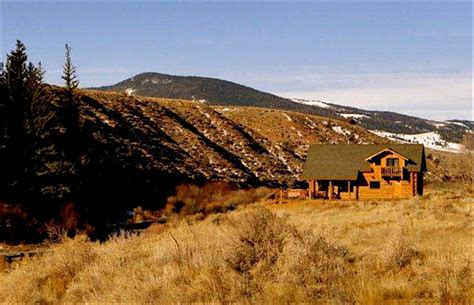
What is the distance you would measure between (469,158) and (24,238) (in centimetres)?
9578

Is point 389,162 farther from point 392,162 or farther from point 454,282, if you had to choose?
point 454,282

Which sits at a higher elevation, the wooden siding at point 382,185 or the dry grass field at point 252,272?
the dry grass field at point 252,272

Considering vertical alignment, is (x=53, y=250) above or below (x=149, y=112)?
below

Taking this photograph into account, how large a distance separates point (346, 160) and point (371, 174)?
2977 millimetres

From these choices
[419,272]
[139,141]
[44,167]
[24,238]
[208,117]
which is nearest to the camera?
[419,272]

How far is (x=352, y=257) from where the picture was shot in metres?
13.0

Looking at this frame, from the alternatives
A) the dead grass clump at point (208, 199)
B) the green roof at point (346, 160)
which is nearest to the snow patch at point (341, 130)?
the green roof at point (346, 160)

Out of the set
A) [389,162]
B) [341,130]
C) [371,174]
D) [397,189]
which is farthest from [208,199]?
[341,130]

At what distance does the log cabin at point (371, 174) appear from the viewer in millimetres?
53812

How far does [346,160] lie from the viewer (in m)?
56.5

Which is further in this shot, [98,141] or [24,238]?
[98,141]

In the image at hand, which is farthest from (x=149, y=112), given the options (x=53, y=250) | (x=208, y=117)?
(x=53, y=250)

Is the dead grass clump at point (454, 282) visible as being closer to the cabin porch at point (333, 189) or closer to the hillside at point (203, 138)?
the cabin porch at point (333, 189)

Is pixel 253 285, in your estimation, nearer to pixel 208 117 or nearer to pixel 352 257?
pixel 352 257
